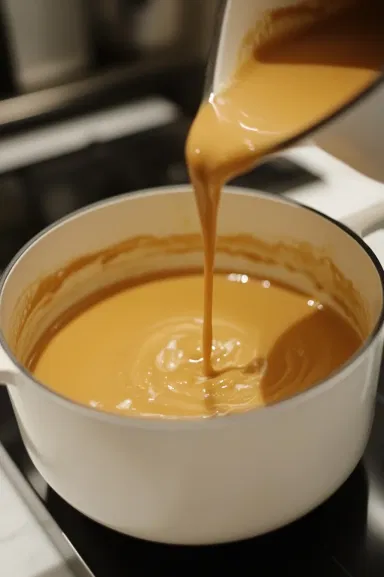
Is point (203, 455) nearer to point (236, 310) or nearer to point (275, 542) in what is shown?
point (275, 542)

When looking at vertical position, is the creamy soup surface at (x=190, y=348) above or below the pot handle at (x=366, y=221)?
below

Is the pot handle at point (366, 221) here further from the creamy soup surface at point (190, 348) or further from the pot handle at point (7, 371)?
the pot handle at point (7, 371)

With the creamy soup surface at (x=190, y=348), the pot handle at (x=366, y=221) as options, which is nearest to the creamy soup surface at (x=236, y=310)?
the creamy soup surface at (x=190, y=348)

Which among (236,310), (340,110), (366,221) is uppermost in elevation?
(340,110)

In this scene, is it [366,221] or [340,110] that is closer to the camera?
[340,110]

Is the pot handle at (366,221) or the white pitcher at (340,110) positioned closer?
the white pitcher at (340,110)

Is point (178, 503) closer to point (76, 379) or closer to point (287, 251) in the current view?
point (76, 379)

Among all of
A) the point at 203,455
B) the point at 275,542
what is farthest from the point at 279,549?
the point at 203,455

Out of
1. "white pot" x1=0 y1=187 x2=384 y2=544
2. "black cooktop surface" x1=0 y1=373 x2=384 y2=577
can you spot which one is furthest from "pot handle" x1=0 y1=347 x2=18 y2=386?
"black cooktop surface" x1=0 y1=373 x2=384 y2=577

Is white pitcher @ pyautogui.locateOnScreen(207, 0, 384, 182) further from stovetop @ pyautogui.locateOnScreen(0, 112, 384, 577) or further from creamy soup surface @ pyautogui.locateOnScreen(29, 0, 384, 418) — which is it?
stovetop @ pyautogui.locateOnScreen(0, 112, 384, 577)
